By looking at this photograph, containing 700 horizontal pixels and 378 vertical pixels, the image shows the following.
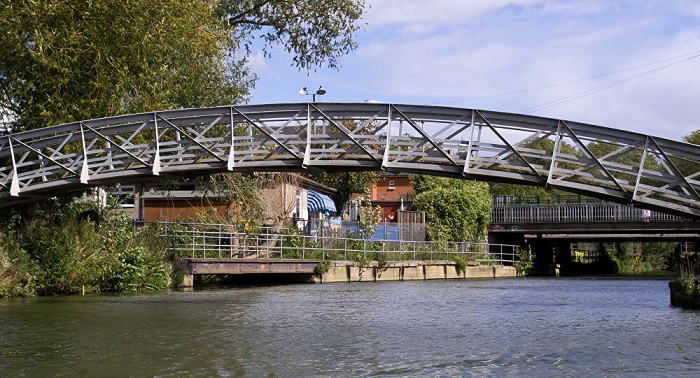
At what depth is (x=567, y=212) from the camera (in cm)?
5994

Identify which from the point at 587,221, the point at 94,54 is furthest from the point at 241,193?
the point at 587,221

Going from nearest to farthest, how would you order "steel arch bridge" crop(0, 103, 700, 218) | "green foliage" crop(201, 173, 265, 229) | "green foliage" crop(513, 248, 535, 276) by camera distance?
"steel arch bridge" crop(0, 103, 700, 218) < "green foliage" crop(201, 173, 265, 229) < "green foliage" crop(513, 248, 535, 276)

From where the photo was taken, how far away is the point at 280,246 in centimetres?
3672

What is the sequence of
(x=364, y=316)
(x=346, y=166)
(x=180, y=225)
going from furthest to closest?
(x=180, y=225) < (x=346, y=166) < (x=364, y=316)

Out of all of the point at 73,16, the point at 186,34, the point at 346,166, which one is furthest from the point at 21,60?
the point at 346,166

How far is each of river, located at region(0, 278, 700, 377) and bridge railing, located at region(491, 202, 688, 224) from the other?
31349 millimetres

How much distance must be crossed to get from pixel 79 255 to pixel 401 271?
61.2 ft

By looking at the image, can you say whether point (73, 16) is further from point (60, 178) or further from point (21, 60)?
point (60, 178)

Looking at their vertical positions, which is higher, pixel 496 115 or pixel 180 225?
pixel 496 115

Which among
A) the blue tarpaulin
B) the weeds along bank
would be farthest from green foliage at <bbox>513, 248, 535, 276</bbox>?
the weeds along bank

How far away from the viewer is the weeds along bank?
83.5 feet

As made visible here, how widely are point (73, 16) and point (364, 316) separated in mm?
10904

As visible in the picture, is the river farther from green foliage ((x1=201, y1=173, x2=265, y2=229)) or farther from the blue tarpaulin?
the blue tarpaulin

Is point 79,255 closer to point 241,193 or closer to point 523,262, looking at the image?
point 241,193
